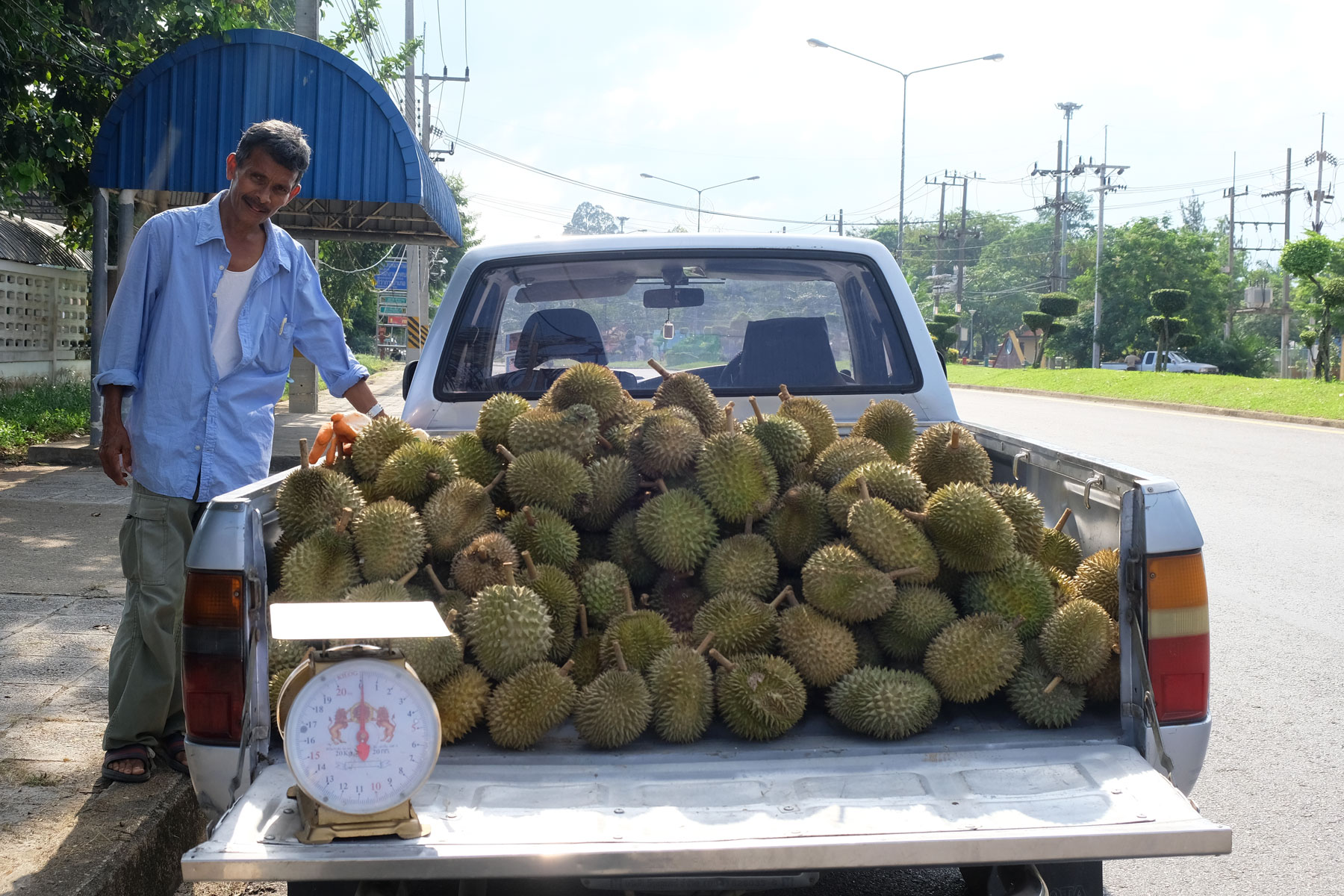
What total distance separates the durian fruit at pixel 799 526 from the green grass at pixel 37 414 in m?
10.3

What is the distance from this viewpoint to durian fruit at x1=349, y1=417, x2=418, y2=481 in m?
2.99

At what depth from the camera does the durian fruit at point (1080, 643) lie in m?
2.44

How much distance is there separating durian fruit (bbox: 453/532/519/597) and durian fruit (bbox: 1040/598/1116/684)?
124 centimetres

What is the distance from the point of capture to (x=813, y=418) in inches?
127

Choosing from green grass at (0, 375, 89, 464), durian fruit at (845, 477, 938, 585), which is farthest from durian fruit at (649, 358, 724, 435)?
green grass at (0, 375, 89, 464)

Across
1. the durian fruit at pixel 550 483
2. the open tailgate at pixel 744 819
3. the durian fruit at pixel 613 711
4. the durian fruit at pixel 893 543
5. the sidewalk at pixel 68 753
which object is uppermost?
the durian fruit at pixel 550 483

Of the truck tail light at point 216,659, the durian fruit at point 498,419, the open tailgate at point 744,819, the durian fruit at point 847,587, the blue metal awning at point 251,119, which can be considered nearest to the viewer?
the open tailgate at point 744,819

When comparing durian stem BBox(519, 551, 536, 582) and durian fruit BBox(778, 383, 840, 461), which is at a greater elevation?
durian fruit BBox(778, 383, 840, 461)

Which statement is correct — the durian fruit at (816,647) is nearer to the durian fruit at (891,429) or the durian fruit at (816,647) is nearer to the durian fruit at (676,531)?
the durian fruit at (676,531)

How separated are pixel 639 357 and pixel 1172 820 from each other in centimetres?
261

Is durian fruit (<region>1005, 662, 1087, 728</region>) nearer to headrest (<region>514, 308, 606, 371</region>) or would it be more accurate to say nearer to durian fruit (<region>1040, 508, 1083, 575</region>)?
durian fruit (<region>1040, 508, 1083, 575</region>)

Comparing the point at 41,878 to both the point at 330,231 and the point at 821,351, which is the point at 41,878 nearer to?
the point at 821,351

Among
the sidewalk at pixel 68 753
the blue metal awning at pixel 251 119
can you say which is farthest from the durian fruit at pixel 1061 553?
the blue metal awning at pixel 251 119

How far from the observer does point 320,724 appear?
189 centimetres
